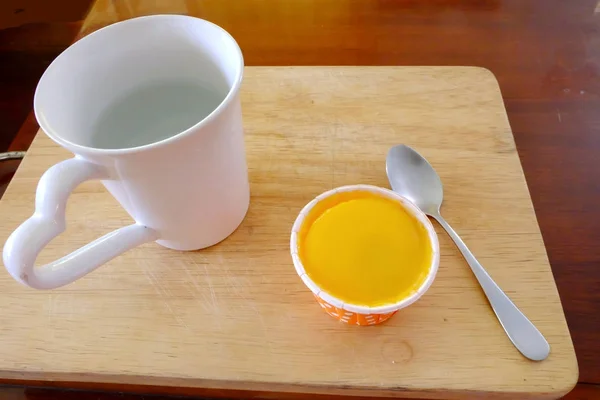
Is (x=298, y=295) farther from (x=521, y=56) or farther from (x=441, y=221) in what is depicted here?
(x=521, y=56)

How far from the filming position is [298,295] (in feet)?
1.32

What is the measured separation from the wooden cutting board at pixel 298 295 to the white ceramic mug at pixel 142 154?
0.05m

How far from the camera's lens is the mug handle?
30 centimetres

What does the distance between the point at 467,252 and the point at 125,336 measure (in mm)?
279

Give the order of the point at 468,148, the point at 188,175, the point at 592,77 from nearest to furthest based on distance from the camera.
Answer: the point at 188,175
the point at 468,148
the point at 592,77

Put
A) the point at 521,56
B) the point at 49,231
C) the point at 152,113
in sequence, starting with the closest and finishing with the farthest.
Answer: the point at 49,231
the point at 152,113
the point at 521,56

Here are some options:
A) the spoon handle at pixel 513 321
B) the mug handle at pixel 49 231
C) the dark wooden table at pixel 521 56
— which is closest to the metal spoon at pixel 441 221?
the spoon handle at pixel 513 321

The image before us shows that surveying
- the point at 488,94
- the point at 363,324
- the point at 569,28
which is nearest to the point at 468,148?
the point at 488,94

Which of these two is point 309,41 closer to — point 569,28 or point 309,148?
point 309,148

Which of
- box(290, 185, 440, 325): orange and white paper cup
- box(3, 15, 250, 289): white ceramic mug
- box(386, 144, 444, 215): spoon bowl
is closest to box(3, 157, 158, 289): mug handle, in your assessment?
box(3, 15, 250, 289): white ceramic mug

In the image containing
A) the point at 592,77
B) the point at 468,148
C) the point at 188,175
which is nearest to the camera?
the point at 188,175

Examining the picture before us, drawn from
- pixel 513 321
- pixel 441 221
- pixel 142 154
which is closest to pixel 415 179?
pixel 441 221

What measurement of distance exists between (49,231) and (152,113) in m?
0.14

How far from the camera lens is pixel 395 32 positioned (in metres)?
0.70
